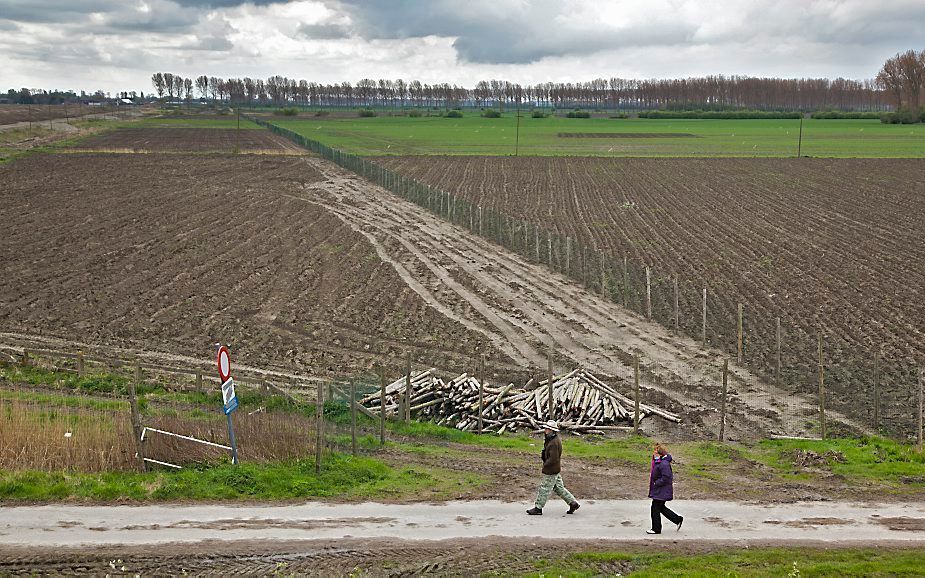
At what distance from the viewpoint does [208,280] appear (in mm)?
38281

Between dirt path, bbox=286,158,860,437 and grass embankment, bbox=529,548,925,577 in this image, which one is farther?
dirt path, bbox=286,158,860,437

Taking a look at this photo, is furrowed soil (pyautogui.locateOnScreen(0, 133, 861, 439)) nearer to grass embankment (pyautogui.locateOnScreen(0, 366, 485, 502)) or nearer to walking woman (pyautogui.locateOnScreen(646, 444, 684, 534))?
walking woman (pyautogui.locateOnScreen(646, 444, 684, 534))

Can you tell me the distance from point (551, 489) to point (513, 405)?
6.84m

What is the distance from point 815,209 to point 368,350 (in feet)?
128

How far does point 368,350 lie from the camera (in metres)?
28.8

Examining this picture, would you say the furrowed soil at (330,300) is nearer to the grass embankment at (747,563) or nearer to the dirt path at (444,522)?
the dirt path at (444,522)

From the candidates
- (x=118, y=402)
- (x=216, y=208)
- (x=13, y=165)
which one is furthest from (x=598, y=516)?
(x=13, y=165)

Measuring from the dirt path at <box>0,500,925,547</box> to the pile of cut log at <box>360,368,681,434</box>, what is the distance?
18.0ft

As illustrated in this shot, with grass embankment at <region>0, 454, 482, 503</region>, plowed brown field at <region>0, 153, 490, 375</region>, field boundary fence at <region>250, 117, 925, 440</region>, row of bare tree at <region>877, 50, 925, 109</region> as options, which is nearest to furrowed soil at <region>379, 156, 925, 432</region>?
field boundary fence at <region>250, 117, 925, 440</region>

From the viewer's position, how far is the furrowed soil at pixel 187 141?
102 metres

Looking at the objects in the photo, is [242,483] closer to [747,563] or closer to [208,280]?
[747,563]

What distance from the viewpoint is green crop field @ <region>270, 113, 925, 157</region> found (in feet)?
353

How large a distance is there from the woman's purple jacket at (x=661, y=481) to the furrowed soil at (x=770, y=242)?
8.51 meters

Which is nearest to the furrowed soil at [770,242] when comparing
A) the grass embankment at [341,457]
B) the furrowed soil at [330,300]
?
the furrowed soil at [330,300]
